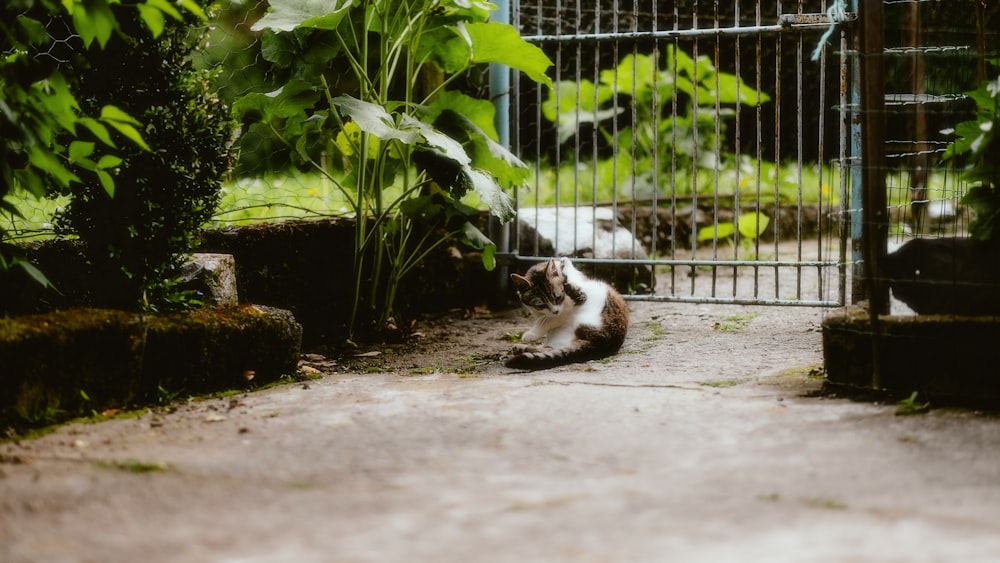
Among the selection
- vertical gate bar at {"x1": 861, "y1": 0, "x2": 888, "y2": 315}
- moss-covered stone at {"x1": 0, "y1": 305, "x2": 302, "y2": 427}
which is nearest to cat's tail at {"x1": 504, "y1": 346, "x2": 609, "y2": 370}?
moss-covered stone at {"x1": 0, "y1": 305, "x2": 302, "y2": 427}

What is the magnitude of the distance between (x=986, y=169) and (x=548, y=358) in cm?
161

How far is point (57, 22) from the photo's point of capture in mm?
3096

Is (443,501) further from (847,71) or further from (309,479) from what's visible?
(847,71)

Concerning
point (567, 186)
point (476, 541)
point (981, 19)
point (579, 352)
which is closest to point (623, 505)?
point (476, 541)

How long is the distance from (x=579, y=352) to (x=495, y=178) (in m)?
0.87

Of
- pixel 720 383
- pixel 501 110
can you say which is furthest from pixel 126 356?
pixel 501 110

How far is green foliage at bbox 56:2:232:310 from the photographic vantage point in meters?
2.82

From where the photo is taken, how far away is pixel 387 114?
3473mm

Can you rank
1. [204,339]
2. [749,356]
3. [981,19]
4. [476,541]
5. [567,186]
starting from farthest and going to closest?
[567,186], [749,356], [981,19], [204,339], [476,541]

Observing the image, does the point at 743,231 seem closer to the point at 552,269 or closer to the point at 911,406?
the point at 552,269

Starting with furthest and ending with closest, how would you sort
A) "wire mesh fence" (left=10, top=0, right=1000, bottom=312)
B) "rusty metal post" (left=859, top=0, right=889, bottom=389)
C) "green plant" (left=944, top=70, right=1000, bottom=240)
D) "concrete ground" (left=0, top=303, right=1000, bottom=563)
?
"wire mesh fence" (left=10, top=0, right=1000, bottom=312) < "rusty metal post" (left=859, top=0, right=889, bottom=389) < "green plant" (left=944, top=70, right=1000, bottom=240) < "concrete ground" (left=0, top=303, right=1000, bottom=563)

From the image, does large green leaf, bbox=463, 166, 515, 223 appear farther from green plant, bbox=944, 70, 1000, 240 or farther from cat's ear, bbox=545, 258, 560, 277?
green plant, bbox=944, 70, 1000, 240

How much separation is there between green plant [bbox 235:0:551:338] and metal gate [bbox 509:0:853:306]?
0.64m

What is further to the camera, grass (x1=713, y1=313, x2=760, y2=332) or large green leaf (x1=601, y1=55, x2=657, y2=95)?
large green leaf (x1=601, y1=55, x2=657, y2=95)
